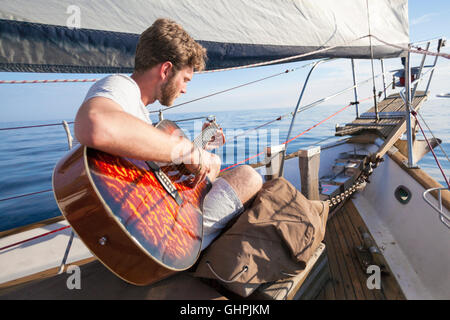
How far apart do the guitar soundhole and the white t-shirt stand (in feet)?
0.61

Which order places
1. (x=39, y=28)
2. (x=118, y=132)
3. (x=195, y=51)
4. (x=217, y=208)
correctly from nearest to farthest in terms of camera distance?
(x=118, y=132)
(x=39, y=28)
(x=195, y=51)
(x=217, y=208)

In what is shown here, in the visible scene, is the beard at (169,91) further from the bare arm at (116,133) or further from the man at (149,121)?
the bare arm at (116,133)

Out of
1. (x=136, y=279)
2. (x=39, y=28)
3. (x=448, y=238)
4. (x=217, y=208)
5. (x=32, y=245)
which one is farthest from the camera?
(x=32, y=245)

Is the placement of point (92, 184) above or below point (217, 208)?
above

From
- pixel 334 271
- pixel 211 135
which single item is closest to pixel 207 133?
pixel 211 135

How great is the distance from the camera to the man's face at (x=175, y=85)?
1229 mm

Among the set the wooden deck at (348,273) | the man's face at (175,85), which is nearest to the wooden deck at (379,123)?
the wooden deck at (348,273)

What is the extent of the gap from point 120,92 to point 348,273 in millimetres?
2074

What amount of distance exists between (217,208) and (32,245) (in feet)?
5.83

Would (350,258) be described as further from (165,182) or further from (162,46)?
(162,46)

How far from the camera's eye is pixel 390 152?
134 inches

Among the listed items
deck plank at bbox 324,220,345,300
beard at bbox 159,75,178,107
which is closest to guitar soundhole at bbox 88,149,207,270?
beard at bbox 159,75,178,107
